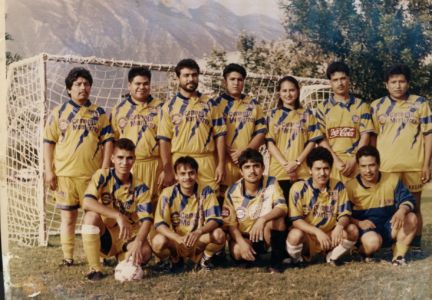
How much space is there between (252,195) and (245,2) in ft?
3.48

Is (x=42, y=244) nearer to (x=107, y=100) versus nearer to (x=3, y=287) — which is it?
(x=3, y=287)

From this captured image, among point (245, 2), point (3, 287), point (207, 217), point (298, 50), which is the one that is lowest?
point (3, 287)

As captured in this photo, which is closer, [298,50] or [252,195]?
[252,195]

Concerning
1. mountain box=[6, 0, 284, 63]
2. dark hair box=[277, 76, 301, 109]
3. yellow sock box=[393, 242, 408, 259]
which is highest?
mountain box=[6, 0, 284, 63]

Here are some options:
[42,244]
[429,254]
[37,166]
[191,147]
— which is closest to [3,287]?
[42,244]

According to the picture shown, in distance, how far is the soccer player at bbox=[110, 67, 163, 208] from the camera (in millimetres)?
3242

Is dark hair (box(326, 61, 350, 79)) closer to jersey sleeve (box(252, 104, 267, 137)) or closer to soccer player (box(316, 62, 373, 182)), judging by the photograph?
soccer player (box(316, 62, 373, 182))

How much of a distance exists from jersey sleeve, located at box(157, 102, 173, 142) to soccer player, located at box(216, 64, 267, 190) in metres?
0.29

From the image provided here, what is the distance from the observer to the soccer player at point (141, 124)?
10.6ft

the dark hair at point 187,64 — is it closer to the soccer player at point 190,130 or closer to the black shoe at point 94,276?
the soccer player at point 190,130

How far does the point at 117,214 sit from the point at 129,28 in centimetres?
102

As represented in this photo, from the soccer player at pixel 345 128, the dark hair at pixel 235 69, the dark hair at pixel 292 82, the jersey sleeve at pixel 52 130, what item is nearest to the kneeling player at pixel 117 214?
the jersey sleeve at pixel 52 130

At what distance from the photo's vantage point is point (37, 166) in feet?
11.9

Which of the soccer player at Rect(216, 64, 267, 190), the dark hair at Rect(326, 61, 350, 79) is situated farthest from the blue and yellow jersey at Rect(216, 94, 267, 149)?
the dark hair at Rect(326, 61, 350, 79)
